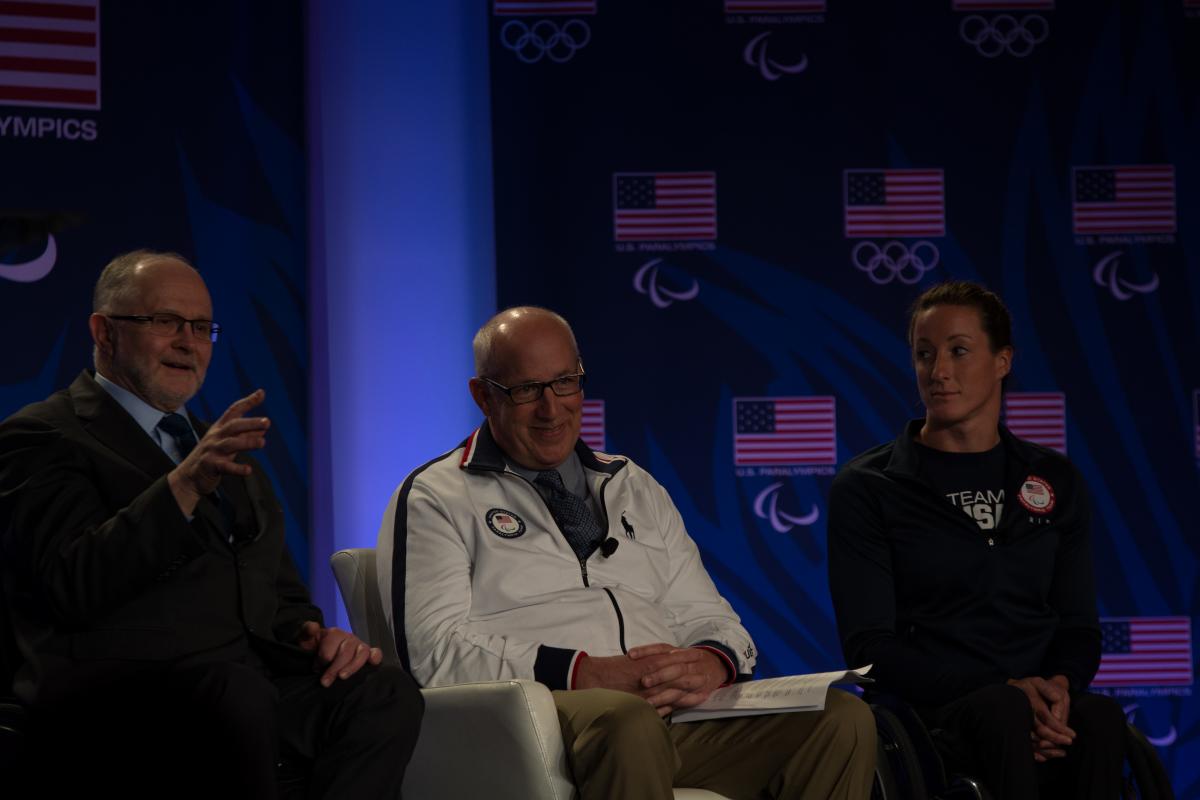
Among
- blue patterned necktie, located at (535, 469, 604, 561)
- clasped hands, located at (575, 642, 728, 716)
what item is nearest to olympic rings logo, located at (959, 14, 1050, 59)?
blue patterned necktie, located at (535, 469, 604, 561)

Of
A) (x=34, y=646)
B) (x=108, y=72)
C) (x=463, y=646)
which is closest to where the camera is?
(x=34, y=646)

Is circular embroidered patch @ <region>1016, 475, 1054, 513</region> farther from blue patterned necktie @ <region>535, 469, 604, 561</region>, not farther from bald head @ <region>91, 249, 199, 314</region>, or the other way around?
bald head @ <region>91, 249, 199, 314</region>

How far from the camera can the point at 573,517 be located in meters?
3.13

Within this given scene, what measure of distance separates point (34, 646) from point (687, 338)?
9.85ft

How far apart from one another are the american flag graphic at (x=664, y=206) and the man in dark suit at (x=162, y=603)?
238cm

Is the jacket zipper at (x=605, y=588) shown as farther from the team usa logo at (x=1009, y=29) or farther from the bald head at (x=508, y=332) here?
the team usa logo at (x=1009, y=29)

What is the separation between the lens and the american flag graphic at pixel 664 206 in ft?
16.7

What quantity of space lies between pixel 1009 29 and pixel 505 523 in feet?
10.5

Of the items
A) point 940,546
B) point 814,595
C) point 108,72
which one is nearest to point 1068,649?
point 940,546

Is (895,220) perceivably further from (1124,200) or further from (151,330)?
(151,330)

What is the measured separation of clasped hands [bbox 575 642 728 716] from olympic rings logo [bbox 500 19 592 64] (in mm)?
2875

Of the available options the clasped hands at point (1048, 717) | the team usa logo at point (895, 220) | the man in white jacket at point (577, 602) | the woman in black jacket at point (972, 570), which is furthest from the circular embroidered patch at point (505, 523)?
Answer: the team usa logo at point (895, 220)

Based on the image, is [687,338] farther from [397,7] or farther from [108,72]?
[108,72]

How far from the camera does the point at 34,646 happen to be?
2520mm
